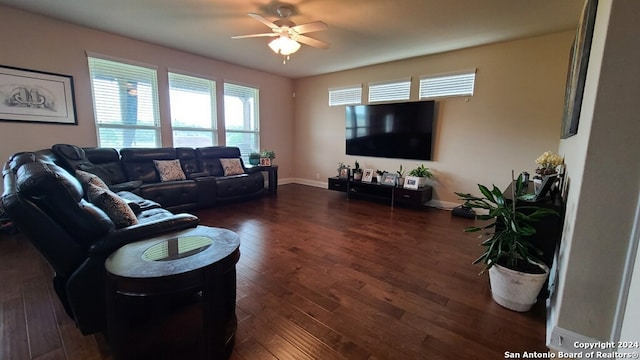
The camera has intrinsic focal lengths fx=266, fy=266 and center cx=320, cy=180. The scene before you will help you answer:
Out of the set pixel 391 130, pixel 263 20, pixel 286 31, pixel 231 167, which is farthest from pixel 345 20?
pixel 231 167

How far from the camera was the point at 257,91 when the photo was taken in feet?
19.8

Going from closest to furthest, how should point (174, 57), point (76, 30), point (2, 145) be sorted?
1. point (2, 145)
2. point (76, 30)
3. point (174, 57)

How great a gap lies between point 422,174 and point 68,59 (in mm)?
5591

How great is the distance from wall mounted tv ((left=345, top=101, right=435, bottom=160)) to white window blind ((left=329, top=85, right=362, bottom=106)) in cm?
24

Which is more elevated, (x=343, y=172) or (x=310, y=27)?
(x=310, y=27)

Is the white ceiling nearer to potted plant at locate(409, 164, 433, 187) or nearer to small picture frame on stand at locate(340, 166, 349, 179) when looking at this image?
potted plant at locate(409, 164, 433, 187)

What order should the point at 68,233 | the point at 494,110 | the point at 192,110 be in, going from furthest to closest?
the point at 192,110 → the point at 494,110 → the point at 68,233

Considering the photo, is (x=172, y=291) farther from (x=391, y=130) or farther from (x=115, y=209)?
(x=391, y=130)

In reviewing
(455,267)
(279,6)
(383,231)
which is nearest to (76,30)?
(279,6)

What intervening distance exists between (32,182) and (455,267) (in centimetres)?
310

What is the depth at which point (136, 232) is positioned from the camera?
1657 millimetres

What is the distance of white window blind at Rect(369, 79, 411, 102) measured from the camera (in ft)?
16.1

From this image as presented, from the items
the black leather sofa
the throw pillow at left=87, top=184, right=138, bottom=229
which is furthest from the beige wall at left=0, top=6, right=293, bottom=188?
the throw pillow at left=87, top=184, right=138, bottom=229

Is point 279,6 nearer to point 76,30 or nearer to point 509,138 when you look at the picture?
point 76,30
